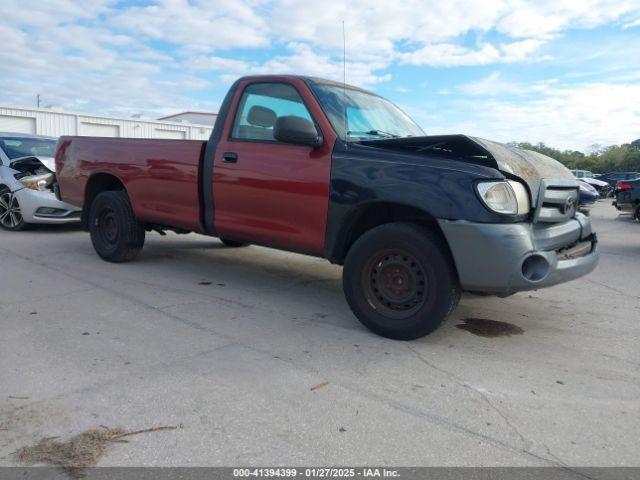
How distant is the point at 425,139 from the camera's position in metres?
3.84

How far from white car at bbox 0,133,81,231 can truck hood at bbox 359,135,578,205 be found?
6.17m

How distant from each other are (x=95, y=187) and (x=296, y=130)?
3546mm

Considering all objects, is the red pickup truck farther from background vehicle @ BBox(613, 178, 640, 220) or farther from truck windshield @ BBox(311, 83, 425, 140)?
background vehicle @ BBox(613, 178, 640, 220)

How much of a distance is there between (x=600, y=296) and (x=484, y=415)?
3436 mm

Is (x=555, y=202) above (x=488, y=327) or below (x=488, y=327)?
above

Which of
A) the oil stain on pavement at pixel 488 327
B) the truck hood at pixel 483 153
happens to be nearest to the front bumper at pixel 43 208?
the truck hood at pixel 483 153

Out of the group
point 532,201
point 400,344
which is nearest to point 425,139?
point 532,201

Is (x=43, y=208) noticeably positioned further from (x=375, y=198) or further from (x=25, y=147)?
(x=375, y=198)

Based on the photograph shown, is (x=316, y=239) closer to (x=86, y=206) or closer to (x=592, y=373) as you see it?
(x=592, y=373)

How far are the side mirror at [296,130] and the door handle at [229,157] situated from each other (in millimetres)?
745

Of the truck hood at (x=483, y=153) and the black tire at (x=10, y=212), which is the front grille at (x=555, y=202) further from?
the black tire at (x=10, y=212)

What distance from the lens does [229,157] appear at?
4992 millimetres

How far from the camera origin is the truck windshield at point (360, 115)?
456cm

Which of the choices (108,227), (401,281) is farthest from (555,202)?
(108,227)
